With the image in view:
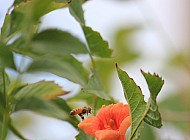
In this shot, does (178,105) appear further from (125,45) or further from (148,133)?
(148,133)

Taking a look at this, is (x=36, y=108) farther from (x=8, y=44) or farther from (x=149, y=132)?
(x=149, y=132)

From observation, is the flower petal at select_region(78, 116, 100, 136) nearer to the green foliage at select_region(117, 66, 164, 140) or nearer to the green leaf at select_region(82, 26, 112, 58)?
the green foliage at select_region(117, 66, 164, 140)

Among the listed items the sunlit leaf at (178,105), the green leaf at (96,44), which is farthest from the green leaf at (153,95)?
the sunlit leaf at (178,105)

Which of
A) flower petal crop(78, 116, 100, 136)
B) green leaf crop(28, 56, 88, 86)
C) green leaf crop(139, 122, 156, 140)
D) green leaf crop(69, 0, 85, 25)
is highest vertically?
green leaf crop(69, 0, 85, 25)

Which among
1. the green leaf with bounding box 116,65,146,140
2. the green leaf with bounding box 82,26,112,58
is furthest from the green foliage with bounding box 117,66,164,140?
the green leaf with bounding box 82,26,112,58

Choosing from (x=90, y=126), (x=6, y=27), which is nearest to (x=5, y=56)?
(x=6, y=27)

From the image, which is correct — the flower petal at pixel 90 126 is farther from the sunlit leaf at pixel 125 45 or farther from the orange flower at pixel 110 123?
the sunlit leaf at pixel 125 45
